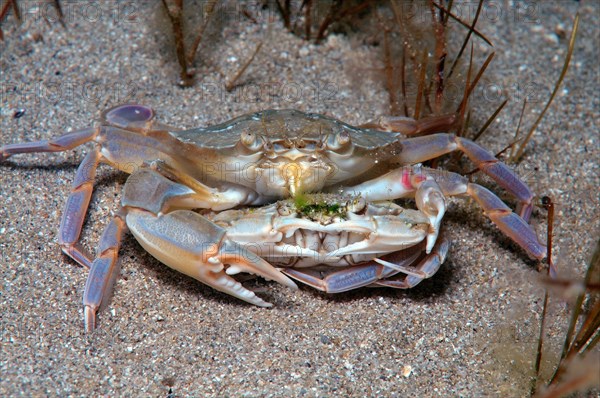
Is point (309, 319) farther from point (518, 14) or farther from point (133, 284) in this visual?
point (518, 14)

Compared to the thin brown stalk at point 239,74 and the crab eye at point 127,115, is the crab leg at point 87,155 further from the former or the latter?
the thin brown stalk at point 239,74

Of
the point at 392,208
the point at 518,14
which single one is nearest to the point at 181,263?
the point at 392,208

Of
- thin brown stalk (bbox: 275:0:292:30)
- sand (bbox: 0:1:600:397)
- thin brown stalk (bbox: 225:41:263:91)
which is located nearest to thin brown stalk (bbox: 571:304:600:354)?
sand (bbox: 0:1:600:397)

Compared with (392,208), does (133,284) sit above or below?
below

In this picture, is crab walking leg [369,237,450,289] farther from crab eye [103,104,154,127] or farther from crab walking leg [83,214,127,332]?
crab eye [103,104,154,127]

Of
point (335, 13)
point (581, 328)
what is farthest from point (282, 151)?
point (335, 13)
